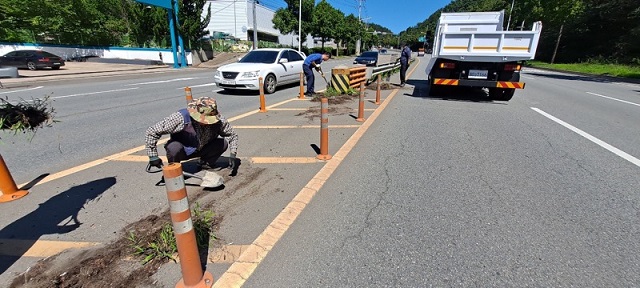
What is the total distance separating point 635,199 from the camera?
3.23 meters

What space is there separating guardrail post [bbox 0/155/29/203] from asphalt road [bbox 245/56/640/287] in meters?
3.09

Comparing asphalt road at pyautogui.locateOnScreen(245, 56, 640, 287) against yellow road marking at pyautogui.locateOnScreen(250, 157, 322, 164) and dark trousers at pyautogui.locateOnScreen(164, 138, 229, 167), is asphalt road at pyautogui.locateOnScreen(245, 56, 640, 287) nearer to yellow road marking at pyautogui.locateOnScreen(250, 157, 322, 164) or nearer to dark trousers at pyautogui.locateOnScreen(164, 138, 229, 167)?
yellow road marking at pyautogui.locateOnScreen(250, 157, 322, 164)

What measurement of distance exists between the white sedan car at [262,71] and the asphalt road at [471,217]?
5969mm

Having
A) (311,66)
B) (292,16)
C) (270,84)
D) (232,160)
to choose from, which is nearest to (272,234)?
(232,160)

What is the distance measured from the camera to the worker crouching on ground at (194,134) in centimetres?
316

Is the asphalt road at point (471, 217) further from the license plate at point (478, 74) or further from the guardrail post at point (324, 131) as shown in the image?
the license plate at point (478, 74)

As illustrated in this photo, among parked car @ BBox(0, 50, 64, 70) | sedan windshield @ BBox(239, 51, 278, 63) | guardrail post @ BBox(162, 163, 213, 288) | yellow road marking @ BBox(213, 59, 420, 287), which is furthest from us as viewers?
parked car @ BBox(0, 50, 64, 70)

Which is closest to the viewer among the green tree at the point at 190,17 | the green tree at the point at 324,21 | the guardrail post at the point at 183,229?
the guardrail post at the point at 183,229

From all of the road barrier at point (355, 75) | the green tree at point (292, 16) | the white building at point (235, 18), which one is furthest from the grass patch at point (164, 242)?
the white building at point (235, 18)

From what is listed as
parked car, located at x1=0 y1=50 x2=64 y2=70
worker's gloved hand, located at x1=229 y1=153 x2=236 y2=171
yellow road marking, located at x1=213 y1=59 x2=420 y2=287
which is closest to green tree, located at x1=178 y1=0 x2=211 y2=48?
parked car, located at x1=0 y1=50 x2=64 y2=70

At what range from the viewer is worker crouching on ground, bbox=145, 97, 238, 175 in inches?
124

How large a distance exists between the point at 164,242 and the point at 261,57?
9.83 m

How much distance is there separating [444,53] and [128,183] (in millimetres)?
8075

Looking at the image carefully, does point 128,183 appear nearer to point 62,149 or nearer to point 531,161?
point 62,149
